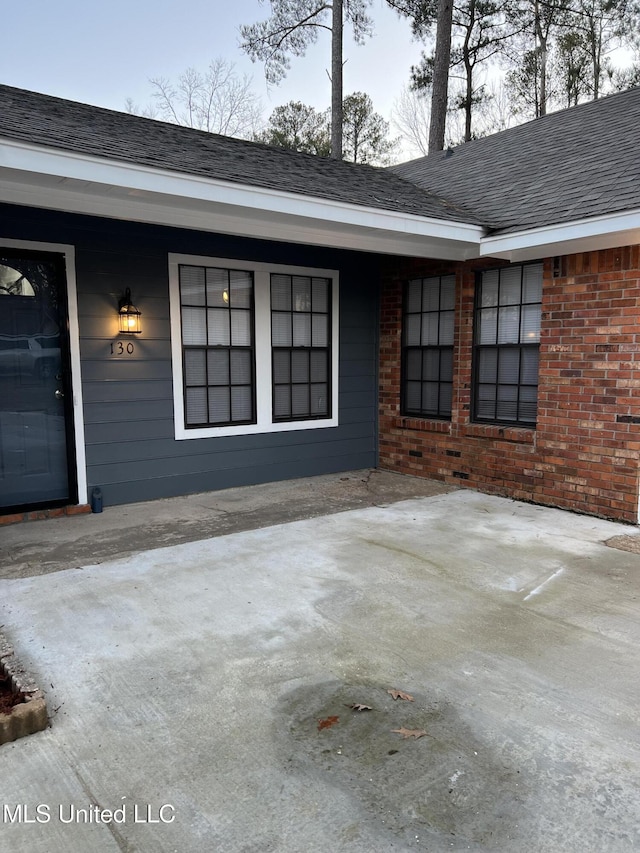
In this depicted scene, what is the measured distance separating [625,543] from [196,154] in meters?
4.46

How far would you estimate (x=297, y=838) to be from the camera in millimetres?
1681

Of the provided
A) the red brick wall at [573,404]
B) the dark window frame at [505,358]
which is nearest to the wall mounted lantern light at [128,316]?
the red brick wall at [573,404]

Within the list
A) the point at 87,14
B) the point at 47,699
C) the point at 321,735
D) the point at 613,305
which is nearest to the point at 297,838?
the point at 321,735

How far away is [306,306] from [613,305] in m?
3.02

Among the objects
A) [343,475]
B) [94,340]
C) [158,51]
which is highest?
[158,51]

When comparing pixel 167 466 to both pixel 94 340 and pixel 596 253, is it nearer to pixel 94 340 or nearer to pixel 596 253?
pixel 94 340

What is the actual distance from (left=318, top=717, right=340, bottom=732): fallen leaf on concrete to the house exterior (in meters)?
3.32

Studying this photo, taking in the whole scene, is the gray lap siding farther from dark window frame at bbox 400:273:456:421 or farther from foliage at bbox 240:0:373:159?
foliage at bbox 240:0:373:159

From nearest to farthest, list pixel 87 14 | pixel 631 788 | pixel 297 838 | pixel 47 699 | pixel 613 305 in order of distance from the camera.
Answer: pixel 297 838, pixel 631 788, pixel 47 699, pixel 613 305, pixel 87 14

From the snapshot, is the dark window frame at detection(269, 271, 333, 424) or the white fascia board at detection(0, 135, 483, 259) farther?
the dark window frame at detection(269, 271, 333, 424)

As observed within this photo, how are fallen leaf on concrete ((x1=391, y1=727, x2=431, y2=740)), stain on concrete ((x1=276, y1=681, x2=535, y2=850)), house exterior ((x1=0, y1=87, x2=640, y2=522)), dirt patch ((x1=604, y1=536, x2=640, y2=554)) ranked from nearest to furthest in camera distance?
stain on concrete ((x1=276, y1=681, x2=535, y2=850)), fallen leaf on concrete ((x1=391, y1=727, x2=431, y2=740)), dirt patch ((x1=604, y1=536, x2=640, y2=554)), house exterior ((x1=0, y1=87, x2=640, y2=522))

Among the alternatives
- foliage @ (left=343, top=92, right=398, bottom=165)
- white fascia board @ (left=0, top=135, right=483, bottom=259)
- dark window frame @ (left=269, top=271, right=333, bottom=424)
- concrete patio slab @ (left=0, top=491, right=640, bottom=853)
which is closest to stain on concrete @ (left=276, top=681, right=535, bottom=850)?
concrete patio slab @ (left=0, top=491, right=640, bottom=853)

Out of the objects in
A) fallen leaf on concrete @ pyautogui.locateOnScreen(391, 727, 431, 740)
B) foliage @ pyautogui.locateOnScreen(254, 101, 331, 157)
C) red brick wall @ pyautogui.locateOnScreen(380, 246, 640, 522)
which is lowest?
fallen leaf on concrete @ pyautogui.locateOnScreen(391, 727, 431, 740)

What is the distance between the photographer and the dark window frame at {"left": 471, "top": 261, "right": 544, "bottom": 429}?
5516 mm
